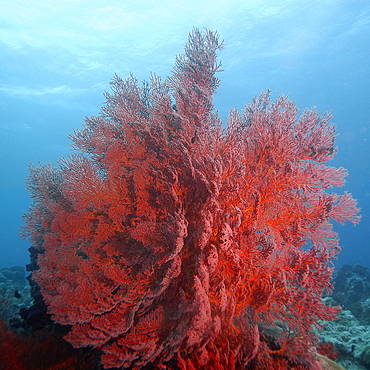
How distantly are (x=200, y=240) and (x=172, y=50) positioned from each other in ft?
149

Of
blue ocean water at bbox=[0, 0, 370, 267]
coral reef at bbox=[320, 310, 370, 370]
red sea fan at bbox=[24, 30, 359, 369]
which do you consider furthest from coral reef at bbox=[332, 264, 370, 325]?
blue ocean water at bbox=[0, 0, 370, 267]

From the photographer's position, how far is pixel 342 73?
52344mm

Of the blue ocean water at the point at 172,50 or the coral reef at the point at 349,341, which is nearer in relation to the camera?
the coral reef at the point at 349,341

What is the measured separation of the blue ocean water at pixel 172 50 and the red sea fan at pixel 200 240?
1744 cm

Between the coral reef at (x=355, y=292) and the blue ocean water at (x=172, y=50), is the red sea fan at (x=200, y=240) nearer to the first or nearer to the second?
the coral reef at (x=355, y=292)

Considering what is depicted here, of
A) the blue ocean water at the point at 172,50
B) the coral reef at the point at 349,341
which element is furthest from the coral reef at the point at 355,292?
the blue ocean water at the point at 172,50

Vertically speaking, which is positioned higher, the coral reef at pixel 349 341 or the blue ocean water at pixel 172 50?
the blue ocean water at pixel 172 50

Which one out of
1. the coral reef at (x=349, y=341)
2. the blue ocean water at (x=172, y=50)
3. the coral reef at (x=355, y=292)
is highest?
the blue ocean water at (x=172, y=50)

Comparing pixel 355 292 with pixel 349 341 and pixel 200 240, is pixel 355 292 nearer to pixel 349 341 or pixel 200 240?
pixel 349 341

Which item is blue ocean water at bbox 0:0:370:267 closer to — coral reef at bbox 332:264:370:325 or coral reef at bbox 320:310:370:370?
coral reef at bbox 320:310:370:370

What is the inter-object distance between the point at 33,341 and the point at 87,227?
9.11ft

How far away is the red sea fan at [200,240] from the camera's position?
3119 millimetres

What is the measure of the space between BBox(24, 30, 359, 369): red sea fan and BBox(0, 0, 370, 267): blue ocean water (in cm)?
1744

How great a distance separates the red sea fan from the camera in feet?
10.2
